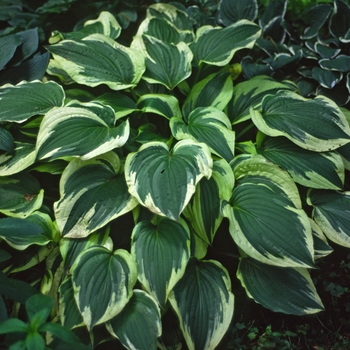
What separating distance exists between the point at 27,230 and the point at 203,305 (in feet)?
2.17

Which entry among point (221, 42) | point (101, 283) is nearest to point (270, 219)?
point (101, 283)

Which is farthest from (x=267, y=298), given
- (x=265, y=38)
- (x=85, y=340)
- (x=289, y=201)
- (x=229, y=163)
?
(x=265, y=38)

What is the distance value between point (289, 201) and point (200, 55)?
3.00 feet

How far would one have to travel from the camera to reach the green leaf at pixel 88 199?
160cm

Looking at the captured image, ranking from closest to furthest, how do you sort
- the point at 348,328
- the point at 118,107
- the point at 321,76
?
the point at 348,328, the point at 118,107, the point at 321,76

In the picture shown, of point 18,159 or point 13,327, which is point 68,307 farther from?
point 18,159

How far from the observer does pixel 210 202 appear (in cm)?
167

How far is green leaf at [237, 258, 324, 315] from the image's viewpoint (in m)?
1.56

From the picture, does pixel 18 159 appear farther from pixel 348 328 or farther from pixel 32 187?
pixel 348 328

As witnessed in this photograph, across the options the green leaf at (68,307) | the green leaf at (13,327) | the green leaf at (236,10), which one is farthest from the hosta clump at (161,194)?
the green leaf at (236,10)

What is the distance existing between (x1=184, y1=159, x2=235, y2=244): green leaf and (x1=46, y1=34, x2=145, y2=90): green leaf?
59cm

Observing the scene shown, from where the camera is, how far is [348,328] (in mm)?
1719

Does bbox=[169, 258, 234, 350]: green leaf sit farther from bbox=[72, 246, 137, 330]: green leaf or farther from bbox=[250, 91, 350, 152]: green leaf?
bbox=[250, 91, 350, 152]: green leaf

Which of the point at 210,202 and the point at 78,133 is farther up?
the point at 78,133
